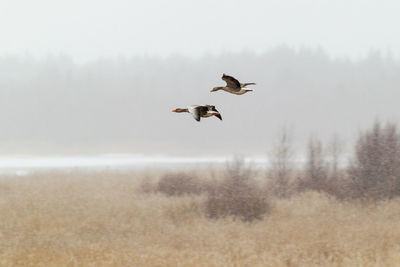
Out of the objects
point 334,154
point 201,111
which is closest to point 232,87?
point 201,111

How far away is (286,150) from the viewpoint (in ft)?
63.3

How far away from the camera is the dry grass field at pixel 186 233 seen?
940cm

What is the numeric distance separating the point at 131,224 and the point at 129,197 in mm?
5949

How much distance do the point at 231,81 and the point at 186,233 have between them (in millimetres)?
10515

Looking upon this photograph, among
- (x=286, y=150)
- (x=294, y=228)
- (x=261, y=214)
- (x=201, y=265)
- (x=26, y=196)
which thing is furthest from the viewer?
(x=286, y=150)

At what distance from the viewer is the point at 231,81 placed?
187 centimetres

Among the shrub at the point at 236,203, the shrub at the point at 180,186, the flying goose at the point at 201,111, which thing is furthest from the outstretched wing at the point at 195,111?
the shrub at the point at 180,186

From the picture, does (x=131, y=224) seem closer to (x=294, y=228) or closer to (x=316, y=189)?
(x=294, y=228)

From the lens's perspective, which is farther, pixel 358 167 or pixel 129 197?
pixel 129 197

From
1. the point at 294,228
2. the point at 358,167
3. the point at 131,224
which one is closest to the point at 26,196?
the point at 131,224

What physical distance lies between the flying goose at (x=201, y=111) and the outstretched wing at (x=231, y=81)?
113 mm

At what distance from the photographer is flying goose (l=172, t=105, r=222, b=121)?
181 centimetres

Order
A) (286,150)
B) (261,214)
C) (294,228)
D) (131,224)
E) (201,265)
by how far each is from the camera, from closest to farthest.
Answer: (201,265), (294,228), (131,224), (261,214), (286,150)

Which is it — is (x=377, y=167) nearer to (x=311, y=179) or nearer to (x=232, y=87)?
(x=311, y=179)
